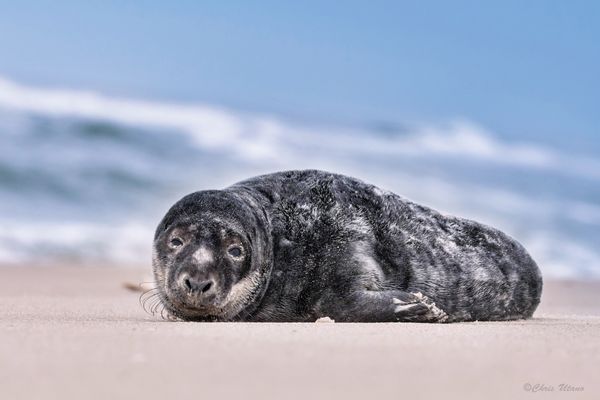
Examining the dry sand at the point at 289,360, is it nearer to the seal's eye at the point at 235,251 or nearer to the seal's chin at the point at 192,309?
the seal's chin at the point at 192,309

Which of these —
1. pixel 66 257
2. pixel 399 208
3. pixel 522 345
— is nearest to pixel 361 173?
pixel 66 257

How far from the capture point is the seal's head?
5816 mm

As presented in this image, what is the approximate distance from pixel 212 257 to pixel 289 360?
188 cm

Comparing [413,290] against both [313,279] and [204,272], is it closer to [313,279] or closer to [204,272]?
[313,279]

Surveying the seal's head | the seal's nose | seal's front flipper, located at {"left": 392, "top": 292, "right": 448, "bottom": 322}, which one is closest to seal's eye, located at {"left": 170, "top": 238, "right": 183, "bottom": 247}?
the seal's head

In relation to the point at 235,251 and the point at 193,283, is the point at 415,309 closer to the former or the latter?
the point at 235,251

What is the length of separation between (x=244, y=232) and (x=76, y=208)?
12.2 m

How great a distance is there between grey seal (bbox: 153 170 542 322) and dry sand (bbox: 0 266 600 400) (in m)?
0.37

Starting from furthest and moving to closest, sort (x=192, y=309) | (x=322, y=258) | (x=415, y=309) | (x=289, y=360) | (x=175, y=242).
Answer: (x=322, y=258)
(x=415, y=309)
(x=175, y=242)
(x=192, y=309)
(x=289, y=360)

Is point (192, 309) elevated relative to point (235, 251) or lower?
lower

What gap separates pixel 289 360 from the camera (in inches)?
160

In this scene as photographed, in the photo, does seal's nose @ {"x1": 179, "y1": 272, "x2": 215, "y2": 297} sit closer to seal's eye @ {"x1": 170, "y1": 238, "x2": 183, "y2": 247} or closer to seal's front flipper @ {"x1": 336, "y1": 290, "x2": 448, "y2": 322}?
seal's eye @ {"x1": 170, "y1": 238, "x2": 183, "y2": 247}

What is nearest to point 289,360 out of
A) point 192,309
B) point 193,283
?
point 193,283

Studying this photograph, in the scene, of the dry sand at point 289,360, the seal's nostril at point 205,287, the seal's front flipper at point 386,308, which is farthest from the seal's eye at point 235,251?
the seal's front flipper at point 386,308
